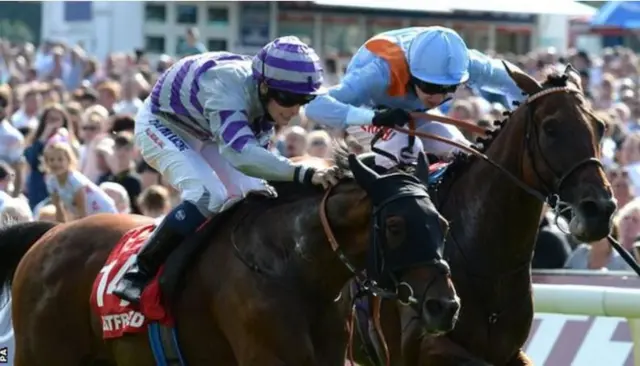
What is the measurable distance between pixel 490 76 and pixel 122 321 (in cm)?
204

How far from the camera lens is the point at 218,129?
614 cm

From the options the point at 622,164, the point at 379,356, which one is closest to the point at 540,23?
the point at 622,164

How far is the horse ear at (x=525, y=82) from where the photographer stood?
21.4 ft

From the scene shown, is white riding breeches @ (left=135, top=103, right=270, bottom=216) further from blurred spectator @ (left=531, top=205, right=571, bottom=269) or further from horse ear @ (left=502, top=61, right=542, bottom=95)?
blurred spectator @ (left=531, top=205, right=571, bottom=269)

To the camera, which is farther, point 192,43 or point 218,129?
point 192,43

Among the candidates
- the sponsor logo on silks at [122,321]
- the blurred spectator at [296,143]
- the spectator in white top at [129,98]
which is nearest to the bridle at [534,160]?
the sponsor logo on silks at [122,321]

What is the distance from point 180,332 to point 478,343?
1192 millimetres

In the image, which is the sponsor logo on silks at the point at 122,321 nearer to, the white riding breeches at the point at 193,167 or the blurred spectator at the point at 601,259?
the white riding breeches at the point at 193,167

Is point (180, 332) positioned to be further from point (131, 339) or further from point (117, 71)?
point (117, 71)

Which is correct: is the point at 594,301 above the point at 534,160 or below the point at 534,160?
below

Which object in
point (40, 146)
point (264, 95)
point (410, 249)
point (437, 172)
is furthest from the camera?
point (40, 146)

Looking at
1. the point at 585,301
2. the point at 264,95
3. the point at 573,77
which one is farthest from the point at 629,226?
the point at 264,95

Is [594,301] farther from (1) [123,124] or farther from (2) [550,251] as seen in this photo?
(1) [123,124]

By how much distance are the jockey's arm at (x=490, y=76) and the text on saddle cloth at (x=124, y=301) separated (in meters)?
1.64
